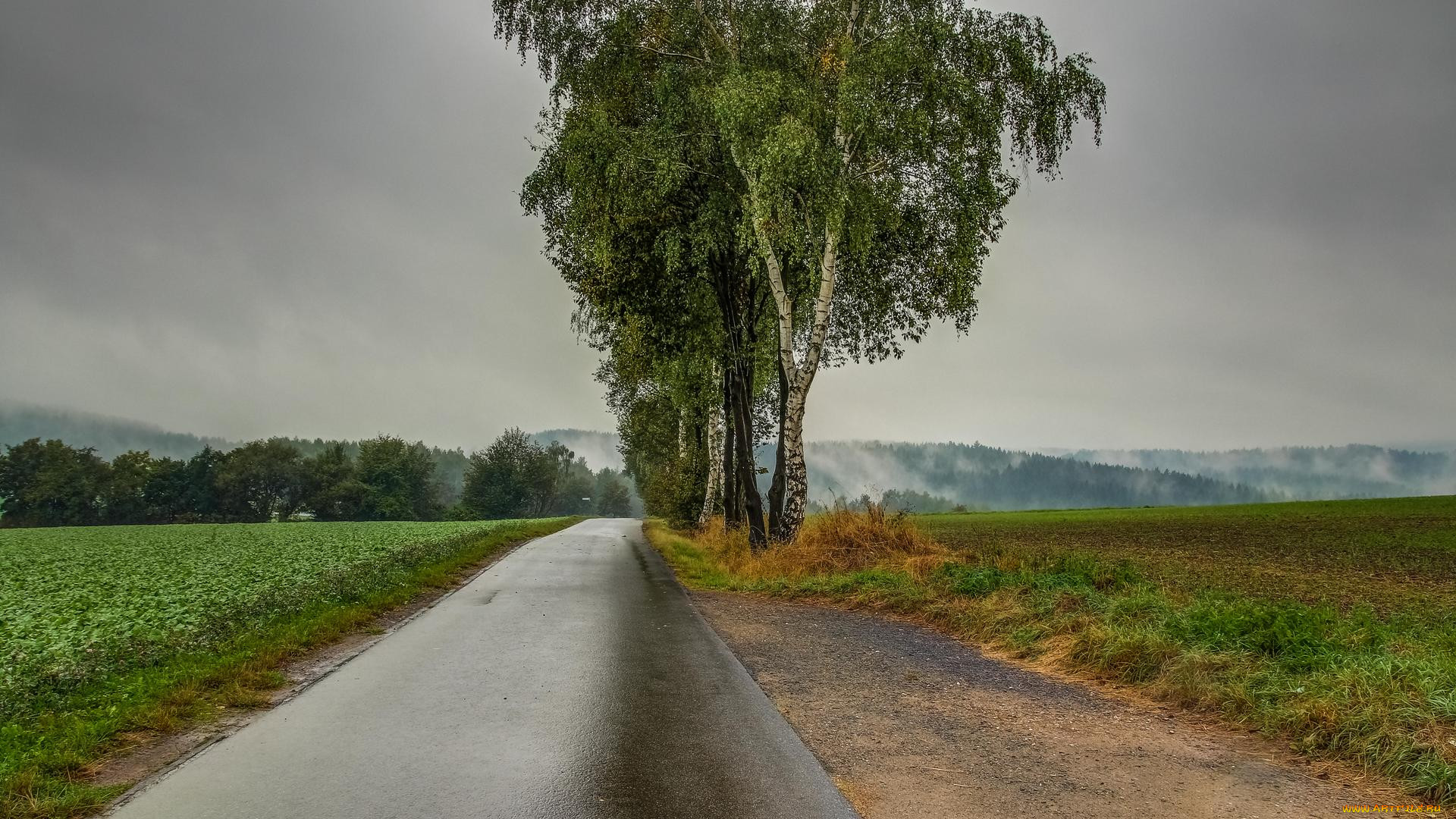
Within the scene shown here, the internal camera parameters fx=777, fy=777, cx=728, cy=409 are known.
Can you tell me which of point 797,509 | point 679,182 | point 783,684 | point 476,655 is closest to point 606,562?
point 797,509

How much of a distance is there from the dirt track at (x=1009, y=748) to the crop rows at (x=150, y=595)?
585 centimetres

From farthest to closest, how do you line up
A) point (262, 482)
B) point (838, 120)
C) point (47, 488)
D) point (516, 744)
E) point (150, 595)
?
1. point (262, 482)
2. point (47, 488)
3. point (838, 120)
4. point (150, 595)
5. point (516, 744)

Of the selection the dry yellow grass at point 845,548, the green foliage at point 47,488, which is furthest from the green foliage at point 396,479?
the dry yellow grass at point 845,548

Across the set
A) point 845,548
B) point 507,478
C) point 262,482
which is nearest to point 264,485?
point 262,482

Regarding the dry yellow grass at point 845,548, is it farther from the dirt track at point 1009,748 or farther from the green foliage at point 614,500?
the green foliage at point 614,500

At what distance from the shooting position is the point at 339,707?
5.90 metres

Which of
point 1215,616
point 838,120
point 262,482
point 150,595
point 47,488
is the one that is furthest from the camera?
point 262,482

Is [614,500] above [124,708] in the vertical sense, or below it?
below

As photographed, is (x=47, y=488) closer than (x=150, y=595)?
No

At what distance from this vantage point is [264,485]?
343 ft

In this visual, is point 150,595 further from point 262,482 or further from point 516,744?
point 262,482

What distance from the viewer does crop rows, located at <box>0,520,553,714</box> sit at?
7.10m

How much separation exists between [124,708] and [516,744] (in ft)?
10.2

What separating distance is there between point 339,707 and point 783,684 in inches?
141
